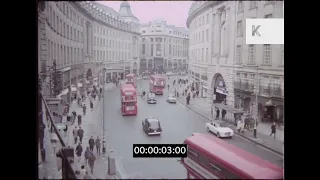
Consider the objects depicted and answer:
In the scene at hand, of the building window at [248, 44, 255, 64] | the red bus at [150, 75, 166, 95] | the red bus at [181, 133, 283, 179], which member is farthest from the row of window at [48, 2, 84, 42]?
the building window at [248, 44, 255, 64]

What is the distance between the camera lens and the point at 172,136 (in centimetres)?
238

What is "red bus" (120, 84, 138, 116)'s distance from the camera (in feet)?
8.24

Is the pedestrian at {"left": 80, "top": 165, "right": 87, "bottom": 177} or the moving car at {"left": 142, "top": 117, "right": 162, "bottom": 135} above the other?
the moving car at {"left": 142, "top": 117, "right": 162, "bottom": 135}

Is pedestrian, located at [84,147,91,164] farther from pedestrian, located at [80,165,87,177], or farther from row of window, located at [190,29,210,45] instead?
row of window, located at [190,29,210,45]

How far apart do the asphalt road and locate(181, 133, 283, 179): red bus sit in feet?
0.15

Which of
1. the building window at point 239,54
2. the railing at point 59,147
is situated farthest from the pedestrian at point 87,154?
the building window at point 239,54

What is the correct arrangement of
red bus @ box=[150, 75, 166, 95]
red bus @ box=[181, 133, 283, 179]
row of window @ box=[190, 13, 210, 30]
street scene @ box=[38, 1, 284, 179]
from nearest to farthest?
1. red bus @ box=[181, 133, 283, 179]
2. street scene @ box=[38, 1, 284, 179]
3. row of window @ box=[190, 13, 210, 30]
4. red bus @ box=[150, 75, 166, 95]

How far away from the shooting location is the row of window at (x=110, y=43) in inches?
99.0
